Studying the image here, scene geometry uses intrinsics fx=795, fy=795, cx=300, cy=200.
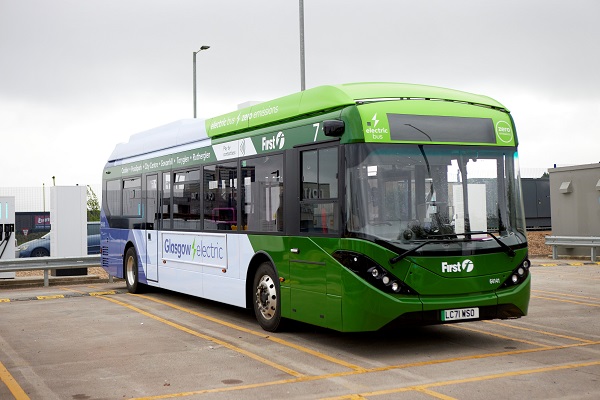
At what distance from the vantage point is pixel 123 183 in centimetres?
1708

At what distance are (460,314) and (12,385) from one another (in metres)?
4.79

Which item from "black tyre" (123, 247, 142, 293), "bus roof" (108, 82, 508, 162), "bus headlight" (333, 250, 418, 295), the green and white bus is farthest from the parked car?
"bus headlight" (333, 250, 418, 295)

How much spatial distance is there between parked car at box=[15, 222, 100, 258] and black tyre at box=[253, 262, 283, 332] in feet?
60.8

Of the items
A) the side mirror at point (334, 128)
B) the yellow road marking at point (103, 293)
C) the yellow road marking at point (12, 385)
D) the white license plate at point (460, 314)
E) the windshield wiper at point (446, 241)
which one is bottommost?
the yellow road marking at point (12, 385)

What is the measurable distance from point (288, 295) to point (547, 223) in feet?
117

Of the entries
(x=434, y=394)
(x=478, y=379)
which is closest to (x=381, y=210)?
(x=478, y=379)

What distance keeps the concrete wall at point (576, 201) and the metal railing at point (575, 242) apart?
0.83m

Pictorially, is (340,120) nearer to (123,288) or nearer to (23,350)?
(23,350)

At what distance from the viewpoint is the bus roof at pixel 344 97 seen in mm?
9234

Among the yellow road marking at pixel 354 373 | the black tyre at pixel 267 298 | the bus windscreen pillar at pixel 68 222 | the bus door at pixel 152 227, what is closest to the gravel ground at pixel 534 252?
the bus windscreen pillar at pixel 68 222

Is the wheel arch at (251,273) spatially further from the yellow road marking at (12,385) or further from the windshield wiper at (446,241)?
the yellow road marking at (12,385)

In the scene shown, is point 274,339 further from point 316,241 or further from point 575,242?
point 575,242

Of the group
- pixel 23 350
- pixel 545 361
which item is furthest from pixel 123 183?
pixel 545 361

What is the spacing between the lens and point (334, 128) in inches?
355
